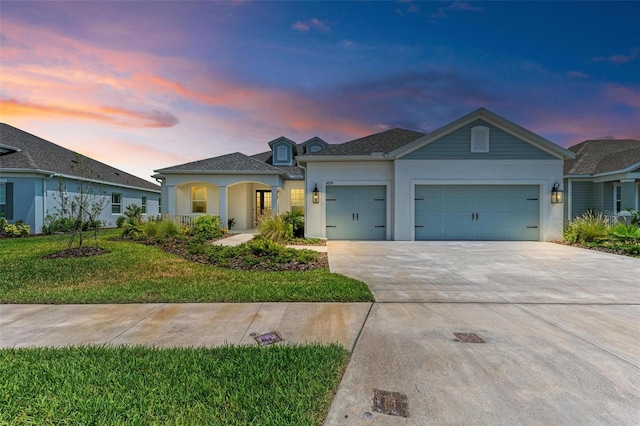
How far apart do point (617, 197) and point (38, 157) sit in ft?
96.5

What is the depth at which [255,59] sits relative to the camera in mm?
10766

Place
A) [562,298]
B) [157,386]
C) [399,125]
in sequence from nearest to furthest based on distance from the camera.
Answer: [157,386]
[562,298]
[399,125]

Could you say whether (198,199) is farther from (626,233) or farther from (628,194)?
(628,194)

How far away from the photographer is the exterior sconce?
436 inches

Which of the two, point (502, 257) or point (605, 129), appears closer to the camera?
point (502, 257)

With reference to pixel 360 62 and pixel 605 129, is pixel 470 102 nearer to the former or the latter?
pixel 360 62

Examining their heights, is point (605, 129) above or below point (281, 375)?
above

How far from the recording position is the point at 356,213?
11.9 metres

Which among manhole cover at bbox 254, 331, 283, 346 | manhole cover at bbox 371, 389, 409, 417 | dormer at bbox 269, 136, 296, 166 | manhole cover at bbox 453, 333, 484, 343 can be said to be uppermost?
dormer at bbox 269, 136, 296, 166

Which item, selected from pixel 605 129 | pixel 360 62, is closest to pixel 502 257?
pixel 360 62

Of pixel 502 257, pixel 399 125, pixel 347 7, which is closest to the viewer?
pixel 502 257

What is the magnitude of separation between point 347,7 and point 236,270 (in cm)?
851

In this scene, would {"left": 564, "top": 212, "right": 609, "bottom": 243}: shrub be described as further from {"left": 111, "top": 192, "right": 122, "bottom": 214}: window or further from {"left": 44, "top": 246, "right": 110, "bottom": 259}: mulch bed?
{"left": 111, "top": 192, "right": 122, "bottom": 214}: window

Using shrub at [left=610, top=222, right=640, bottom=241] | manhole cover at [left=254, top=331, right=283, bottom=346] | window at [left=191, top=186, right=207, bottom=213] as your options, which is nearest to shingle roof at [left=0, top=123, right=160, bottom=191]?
window at [left=191, top=186, right=207, bottom=213]
